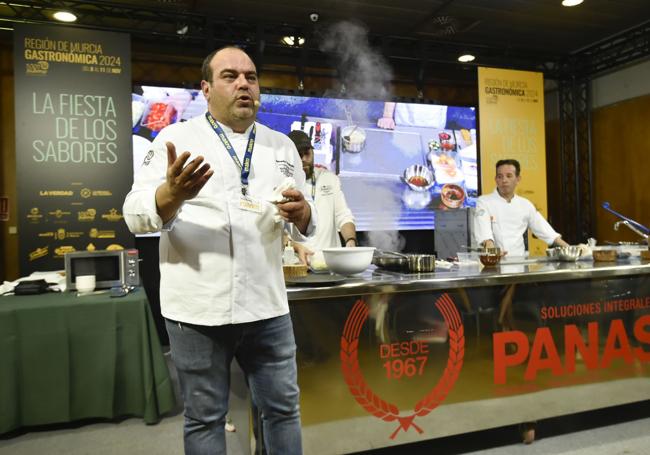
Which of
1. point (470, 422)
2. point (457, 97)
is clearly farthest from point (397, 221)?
point (470, 422)

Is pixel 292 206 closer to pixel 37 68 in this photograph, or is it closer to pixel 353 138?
pixel 37 68

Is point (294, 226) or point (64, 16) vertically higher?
point (64, 16)

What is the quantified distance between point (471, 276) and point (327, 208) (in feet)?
5.12

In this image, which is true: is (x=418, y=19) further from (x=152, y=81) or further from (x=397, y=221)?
(x=152, y=81)

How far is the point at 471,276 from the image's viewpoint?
221 cm

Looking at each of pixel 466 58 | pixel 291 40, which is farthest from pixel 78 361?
pixel 466 58

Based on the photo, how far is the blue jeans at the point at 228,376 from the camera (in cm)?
137

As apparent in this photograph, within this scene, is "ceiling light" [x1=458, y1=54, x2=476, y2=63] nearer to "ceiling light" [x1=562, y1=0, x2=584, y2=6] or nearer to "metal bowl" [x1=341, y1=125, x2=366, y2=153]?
"ceiling light" [x1=562, y1=0, x2=584, y2=6]

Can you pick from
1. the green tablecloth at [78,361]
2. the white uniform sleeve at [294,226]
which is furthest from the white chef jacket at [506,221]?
the green tablecloth at [78,361]

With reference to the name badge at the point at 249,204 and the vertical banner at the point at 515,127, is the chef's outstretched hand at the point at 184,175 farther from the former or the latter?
the vertical banner at the point at 515,127

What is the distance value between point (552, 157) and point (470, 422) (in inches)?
249

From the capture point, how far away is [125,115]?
15.6 feet

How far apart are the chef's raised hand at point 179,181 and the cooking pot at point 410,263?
4.68 ft

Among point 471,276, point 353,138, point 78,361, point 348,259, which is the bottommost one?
point 78,361
